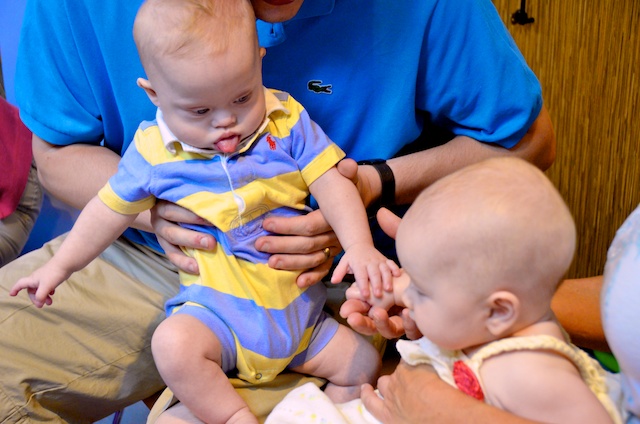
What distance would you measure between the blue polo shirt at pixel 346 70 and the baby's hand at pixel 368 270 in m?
0.33

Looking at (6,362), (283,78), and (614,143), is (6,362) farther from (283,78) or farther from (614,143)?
(614,143)

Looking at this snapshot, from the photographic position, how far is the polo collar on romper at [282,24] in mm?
1153

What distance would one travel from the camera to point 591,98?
210 cm

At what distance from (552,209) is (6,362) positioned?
0.94m

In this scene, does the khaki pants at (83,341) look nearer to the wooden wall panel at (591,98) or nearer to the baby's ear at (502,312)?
the baby's ear at (502,312)

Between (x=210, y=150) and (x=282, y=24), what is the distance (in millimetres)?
284

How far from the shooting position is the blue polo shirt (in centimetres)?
121

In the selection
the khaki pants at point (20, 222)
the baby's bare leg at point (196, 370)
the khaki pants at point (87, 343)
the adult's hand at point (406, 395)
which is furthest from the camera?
the khaki pants at point (20, 222)

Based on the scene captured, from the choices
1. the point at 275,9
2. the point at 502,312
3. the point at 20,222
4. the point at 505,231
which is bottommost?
the point at 20,222

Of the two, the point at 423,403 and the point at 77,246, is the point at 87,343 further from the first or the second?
the point at 423,403

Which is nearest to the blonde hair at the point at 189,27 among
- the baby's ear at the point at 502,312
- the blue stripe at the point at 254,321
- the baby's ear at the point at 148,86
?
the baby's ear at the point at 148,86

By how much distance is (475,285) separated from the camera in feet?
2.49

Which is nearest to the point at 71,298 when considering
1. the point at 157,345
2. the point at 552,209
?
the point at 157,345

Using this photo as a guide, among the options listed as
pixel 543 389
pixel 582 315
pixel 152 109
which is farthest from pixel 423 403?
pixel 152 109
